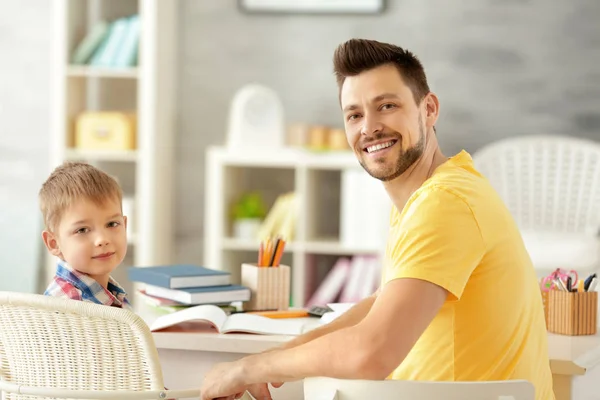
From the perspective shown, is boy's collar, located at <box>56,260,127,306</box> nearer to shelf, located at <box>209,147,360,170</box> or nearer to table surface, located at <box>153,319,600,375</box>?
table surface, located at <box>153,319,600,375</box>

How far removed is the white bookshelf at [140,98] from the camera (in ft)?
14.4

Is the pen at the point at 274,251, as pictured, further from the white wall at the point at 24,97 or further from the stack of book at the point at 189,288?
the white wall at the point at 24,97

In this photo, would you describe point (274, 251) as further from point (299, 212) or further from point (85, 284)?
point (299, 212)

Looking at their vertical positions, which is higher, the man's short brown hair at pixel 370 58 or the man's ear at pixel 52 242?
the man's short brown hair at pixel 370 58

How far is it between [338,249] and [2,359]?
2.69m

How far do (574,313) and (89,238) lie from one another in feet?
3.50

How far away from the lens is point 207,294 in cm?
214

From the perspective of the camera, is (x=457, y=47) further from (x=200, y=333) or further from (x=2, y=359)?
(x=2, y=359)

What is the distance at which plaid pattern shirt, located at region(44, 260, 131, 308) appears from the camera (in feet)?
6.08

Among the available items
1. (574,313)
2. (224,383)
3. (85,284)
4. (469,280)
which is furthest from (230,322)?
(574,313)

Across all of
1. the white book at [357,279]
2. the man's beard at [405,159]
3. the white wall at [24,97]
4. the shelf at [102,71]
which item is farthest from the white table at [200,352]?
the white wall at [24,97]

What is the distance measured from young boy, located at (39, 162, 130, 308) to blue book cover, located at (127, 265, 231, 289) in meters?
0.24

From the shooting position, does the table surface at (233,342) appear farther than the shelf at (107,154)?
No

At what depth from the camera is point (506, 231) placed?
5.11 feet
